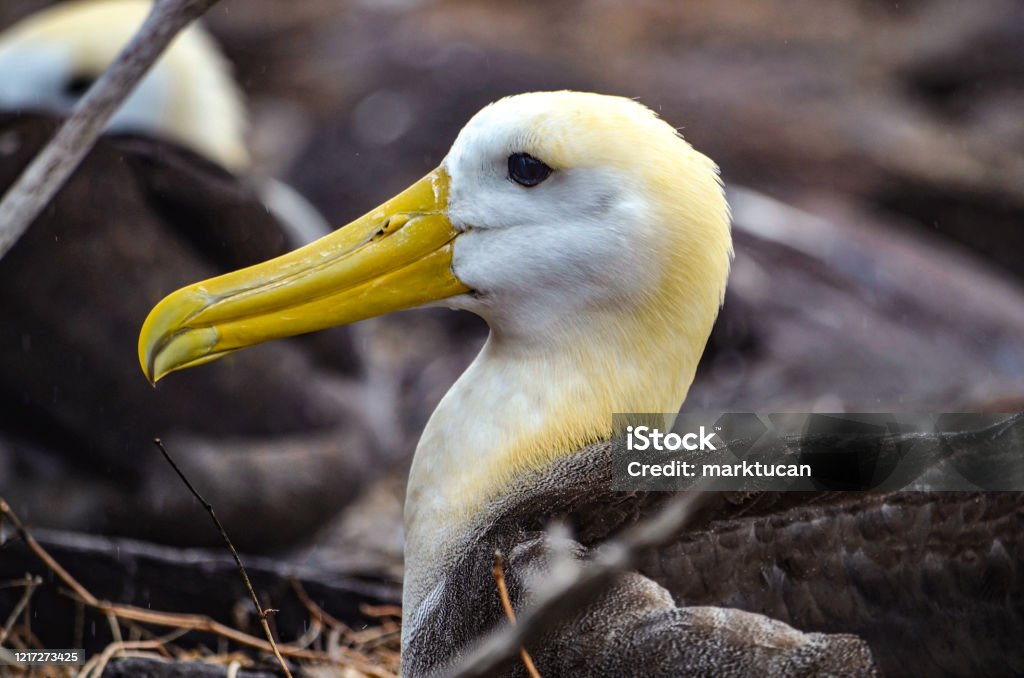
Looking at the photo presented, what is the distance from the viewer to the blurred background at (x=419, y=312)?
14.4 ft

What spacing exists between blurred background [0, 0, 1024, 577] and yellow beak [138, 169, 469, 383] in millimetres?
1713

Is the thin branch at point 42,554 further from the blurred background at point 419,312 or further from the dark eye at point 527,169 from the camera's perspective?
the blurred background at point 419,312

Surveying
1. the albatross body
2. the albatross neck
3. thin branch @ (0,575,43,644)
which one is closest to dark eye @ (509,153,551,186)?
the albatross body

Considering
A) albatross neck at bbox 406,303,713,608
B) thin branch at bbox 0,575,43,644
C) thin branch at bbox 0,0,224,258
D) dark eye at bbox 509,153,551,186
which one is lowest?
thin branch at bbox 0,575,43,644

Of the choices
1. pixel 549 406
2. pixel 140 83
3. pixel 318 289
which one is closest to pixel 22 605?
pixel 318 289

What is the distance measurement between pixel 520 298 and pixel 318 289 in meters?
0.38

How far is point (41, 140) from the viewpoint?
4312 millimetres

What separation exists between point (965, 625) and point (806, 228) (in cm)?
420

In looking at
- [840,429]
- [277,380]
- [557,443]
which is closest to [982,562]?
[840,429]

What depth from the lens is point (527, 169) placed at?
2418mm

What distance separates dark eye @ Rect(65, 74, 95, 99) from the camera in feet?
17.5

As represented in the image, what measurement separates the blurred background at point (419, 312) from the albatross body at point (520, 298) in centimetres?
144

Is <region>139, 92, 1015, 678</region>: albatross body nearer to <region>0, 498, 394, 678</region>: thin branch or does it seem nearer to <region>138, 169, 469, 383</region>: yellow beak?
<region>138, 169, 469, 383</region>: yellow beak

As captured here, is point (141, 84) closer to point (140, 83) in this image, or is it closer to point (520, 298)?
point (140, 83)
